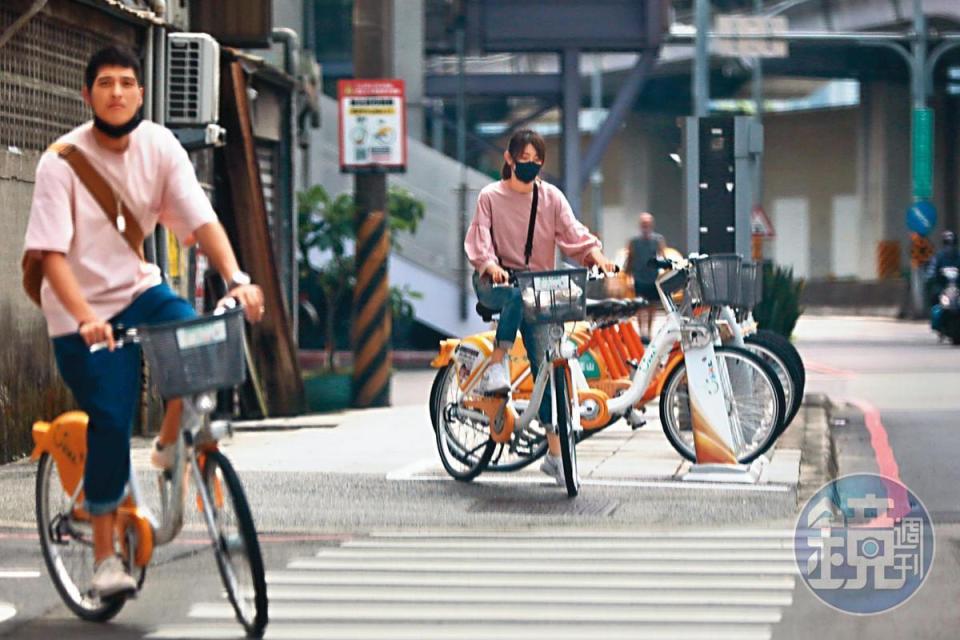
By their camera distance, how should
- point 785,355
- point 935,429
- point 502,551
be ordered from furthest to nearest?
point 935,429
point 785,355
point 502,551

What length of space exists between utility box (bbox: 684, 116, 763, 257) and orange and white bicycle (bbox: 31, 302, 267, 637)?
688cm

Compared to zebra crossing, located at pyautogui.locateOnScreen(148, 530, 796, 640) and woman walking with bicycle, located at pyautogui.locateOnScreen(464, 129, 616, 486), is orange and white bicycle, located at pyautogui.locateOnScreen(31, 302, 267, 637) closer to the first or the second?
zebra crossing, located at pyautogui.locateOnScreen(148, 530, 796, 640)

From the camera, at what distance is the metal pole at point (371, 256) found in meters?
18.1

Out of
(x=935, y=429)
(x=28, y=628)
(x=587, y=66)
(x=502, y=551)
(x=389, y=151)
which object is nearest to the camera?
(x=28, y=628)

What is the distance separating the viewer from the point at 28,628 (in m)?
6.38

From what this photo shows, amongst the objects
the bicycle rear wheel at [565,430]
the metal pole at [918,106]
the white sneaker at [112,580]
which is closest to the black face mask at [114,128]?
the white sneaker at [112,580]

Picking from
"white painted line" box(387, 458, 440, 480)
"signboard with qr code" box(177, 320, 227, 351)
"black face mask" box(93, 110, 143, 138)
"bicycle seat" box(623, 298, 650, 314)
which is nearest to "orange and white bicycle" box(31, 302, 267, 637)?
"signboard with qr code" box(177, 320, 227, 351)

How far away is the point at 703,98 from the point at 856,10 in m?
10.6

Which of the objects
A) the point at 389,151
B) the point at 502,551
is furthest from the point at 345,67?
the point at 502,551

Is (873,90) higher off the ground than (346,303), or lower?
higher

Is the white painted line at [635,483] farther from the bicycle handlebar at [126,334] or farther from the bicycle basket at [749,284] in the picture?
the bicycle handlebar at [126,334]

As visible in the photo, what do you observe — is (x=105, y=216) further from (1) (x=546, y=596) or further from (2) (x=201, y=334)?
(1) (x=546, y=596)

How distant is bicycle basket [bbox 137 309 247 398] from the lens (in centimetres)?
574

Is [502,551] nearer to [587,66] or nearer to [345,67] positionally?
[345,67]
